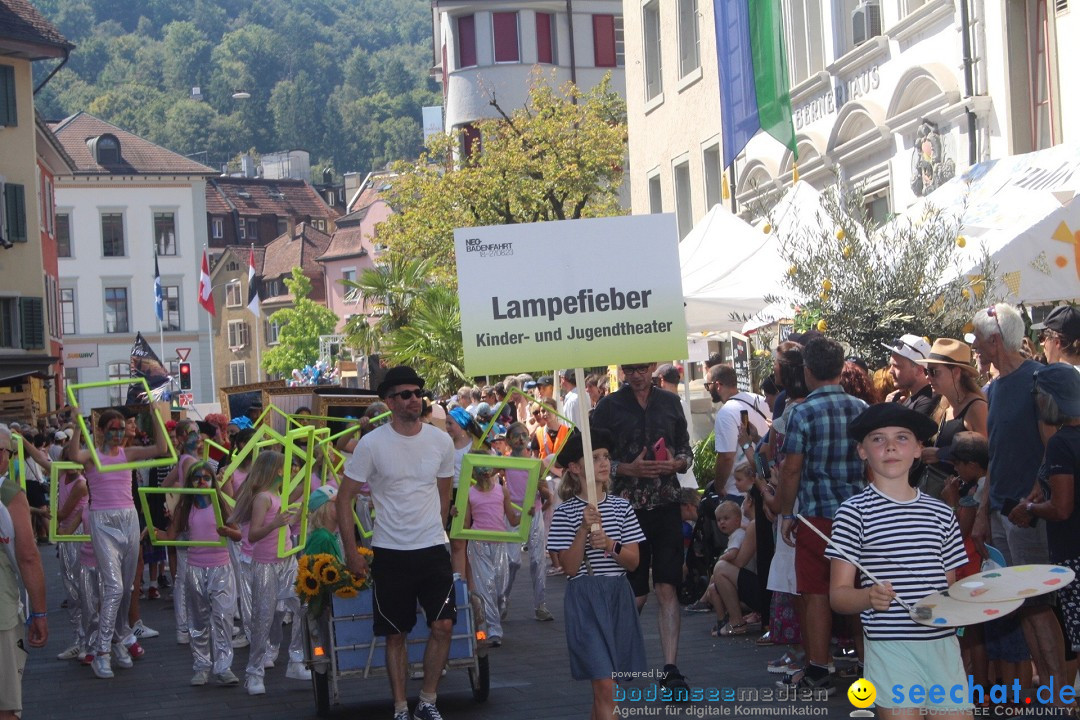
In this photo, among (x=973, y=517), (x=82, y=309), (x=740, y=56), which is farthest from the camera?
(x=82, y=309)

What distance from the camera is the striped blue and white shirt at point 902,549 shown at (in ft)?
17.3

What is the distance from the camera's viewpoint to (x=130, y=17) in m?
183

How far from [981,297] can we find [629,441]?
3.19 meters

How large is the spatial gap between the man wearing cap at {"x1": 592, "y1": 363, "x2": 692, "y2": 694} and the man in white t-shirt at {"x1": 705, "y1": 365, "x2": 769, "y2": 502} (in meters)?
2.28

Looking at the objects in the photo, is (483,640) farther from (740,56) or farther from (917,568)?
(740,56)

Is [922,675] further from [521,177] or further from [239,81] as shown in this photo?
[239,81]

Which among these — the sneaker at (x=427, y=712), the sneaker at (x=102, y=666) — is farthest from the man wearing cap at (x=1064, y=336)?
the sneaker at (x=102, y=666)

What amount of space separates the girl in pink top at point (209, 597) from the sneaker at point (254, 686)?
1.29 feet

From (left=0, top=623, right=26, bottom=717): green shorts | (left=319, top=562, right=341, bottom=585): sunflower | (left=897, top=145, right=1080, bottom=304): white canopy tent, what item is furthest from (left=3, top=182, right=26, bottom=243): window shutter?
(left=0, top=623, right=26, bottom=717): green shorts

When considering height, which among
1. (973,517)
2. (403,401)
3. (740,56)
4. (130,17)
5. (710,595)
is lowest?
(710,595)

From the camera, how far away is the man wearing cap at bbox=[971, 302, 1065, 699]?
7129mm

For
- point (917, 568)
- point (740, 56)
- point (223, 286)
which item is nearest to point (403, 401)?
point (917, 568)

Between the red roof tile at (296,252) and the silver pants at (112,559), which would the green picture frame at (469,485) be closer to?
the silver pants at (112,559)

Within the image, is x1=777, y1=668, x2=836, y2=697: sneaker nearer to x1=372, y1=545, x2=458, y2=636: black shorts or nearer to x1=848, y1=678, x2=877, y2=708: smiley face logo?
x1=372, y1=545, x2=458, y2=636: black shorts
